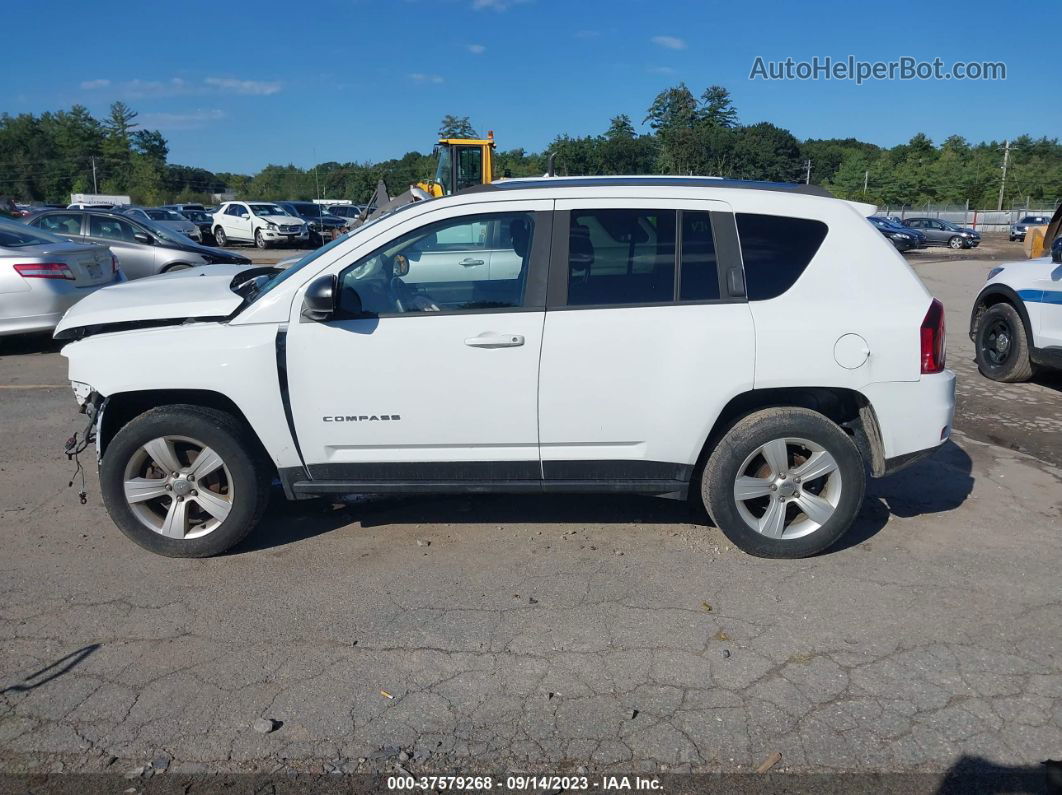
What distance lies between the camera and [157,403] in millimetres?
4484

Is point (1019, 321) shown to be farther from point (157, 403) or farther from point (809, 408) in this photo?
point (157, 403)

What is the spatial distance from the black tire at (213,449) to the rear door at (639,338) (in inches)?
59.9

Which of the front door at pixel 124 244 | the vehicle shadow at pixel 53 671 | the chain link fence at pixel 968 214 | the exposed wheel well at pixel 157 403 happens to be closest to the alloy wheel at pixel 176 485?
the exposed wheel well at pixel 157 403

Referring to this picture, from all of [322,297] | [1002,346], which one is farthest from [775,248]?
[1002,346]

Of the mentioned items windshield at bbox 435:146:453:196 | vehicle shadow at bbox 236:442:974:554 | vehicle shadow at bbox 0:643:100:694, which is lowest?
vehicle shadow at bbox 0:643:100:694

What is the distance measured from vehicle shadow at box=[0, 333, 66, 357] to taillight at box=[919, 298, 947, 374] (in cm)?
958

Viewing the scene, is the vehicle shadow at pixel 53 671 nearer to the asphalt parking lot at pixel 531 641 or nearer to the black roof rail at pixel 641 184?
the asphalt parking lot at pixel 531 641

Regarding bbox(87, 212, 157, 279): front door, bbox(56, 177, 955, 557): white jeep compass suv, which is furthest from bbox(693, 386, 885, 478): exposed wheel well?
bbox(87, 212, 157, 279): front door

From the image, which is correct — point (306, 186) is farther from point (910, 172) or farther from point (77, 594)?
point (77, 594)

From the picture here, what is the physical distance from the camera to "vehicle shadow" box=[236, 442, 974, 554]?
4910 millimetres

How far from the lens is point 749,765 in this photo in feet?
9.51

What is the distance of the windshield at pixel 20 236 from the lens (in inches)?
383

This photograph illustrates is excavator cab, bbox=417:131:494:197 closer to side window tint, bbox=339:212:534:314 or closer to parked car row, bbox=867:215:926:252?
side window tint, bbox=339:212:534:314

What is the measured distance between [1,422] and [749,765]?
21.9 ft
